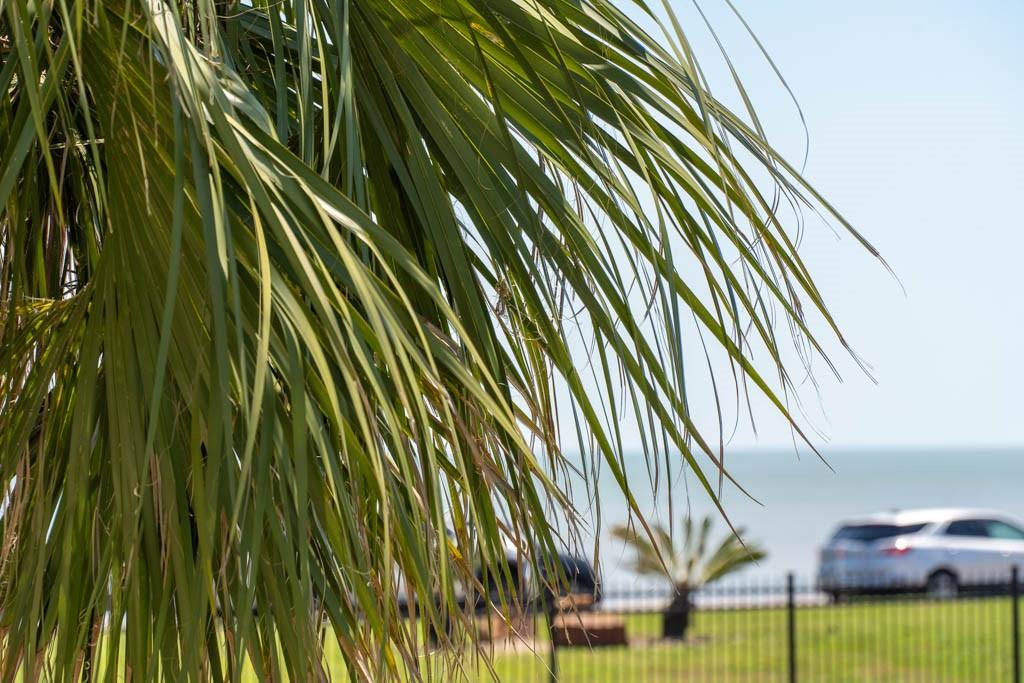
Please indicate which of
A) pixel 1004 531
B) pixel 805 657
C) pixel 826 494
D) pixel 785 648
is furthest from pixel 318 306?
pixel 826 494

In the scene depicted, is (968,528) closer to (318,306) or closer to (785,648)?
(785,648)

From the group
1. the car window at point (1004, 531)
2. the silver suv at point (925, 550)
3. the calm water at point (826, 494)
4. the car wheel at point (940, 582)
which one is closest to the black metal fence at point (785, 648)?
the car wheel at point (940, 582)

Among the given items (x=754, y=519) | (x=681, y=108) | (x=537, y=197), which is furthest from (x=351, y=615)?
(x=754, y=519)

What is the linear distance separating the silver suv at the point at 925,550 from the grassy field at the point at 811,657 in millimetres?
3815

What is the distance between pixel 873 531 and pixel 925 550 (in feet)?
2.70

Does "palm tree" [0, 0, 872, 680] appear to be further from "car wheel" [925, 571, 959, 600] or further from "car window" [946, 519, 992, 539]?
"car window" [946, 519, 992, 539]

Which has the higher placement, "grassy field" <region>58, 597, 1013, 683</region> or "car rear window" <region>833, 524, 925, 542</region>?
"grassy field" <region>58, 597, 1013, 683</region>

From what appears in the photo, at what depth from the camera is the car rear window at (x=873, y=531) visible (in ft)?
59.6

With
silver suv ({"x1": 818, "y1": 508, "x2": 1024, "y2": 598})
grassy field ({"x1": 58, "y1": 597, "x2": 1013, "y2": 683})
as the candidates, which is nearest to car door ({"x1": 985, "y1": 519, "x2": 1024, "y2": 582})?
silver suv ({"x1": 818, "y1": 508, "x2": 1024, "y2": 598})

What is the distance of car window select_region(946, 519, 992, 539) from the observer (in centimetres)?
1834

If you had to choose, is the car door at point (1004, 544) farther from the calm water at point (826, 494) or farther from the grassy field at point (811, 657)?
the calm water at point (826, 494)

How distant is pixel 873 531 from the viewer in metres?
18.3

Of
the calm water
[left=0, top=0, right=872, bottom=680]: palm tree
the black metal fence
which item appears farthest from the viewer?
the calm water

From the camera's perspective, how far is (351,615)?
152 centimetres
